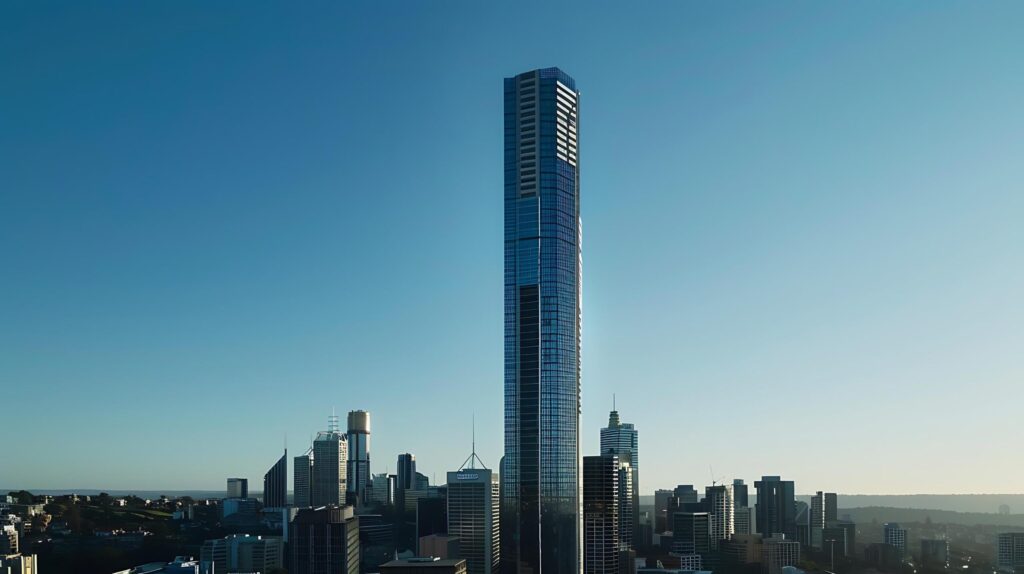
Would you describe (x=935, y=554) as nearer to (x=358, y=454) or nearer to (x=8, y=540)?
(x=358, y=454)

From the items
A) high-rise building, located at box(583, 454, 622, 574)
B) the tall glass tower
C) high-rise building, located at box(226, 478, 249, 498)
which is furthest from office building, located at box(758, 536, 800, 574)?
high-rise building, located at box(226, 478, 249, 498)

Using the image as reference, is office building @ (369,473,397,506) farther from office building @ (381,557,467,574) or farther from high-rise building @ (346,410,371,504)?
office building @ (381,557,467,574)

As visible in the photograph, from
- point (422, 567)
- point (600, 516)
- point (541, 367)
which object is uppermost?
point (541, 367)

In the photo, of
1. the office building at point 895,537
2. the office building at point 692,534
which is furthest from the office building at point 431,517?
the office building at point 895,537

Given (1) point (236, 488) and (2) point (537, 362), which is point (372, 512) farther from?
(2) point (537, 362)

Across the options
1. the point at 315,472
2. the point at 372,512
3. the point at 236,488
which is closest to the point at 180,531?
the point at 372,512

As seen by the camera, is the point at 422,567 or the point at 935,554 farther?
the point at 935,554

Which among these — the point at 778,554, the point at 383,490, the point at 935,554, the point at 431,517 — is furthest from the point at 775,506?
the point at 383,490
